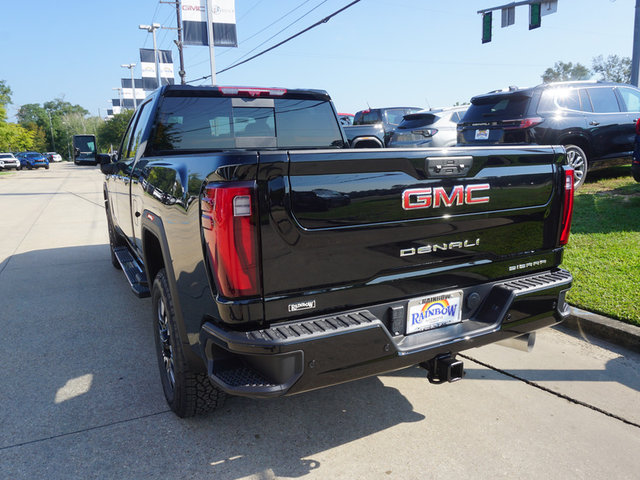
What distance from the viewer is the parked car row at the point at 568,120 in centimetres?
813

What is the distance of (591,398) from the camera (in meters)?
3.10

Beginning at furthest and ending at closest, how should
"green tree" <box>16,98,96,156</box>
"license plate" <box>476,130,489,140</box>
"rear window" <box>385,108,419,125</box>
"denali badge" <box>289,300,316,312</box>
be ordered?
1. "green tree" <box>16,98,96,156</box>
2. "rear window" <box>385,108,419,125</box>
3. "license plate" <box>476,130,489,140</box>
4. "denali badge" <box>289,300,316,312</box>

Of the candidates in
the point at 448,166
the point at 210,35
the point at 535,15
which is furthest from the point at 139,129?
the point at 210,35

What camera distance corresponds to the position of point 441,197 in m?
2.42

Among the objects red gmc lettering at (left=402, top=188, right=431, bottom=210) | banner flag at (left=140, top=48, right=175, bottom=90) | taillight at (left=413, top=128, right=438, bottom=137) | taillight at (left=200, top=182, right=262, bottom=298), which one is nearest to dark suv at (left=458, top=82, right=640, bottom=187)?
taillight at (left=413, top=128, right=438, bottom=137)

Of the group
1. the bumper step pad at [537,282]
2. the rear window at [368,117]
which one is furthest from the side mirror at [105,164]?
the rear window at [368,117]

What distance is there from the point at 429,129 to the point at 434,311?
31.1 feet

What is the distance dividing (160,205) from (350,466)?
5.83ft

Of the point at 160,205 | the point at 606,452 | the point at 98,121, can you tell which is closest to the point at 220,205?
the point at 160,205

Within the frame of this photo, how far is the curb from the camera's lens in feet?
12.3

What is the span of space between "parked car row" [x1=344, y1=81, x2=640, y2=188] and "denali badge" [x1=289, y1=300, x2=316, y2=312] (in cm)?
624

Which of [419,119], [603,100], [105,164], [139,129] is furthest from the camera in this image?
[419,119]

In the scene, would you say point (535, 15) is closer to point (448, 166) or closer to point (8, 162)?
point (448, 166)

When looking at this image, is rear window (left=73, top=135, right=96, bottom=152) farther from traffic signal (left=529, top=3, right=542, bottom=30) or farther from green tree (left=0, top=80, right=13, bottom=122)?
green tree (left=0, top=80, right=13, bottom=122)
